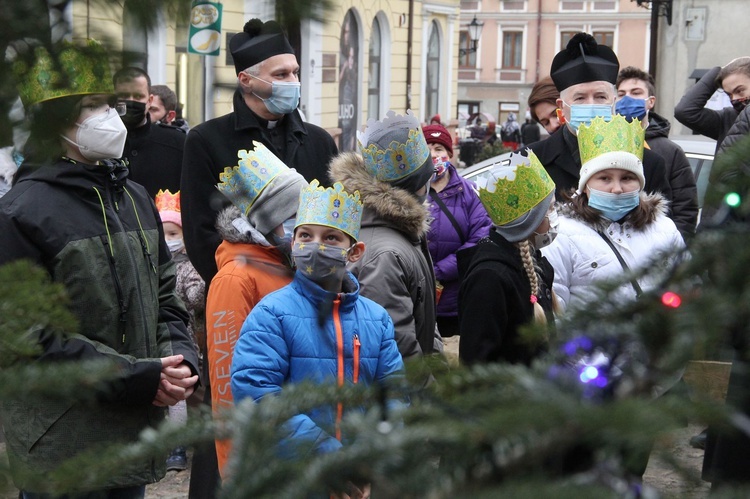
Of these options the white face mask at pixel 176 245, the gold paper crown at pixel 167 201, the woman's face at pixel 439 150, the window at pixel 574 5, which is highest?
the window at pixel 574 5

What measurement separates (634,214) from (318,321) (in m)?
1.74

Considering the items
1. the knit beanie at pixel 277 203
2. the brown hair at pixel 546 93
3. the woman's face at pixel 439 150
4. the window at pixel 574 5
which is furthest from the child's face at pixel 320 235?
the window at pixel 574 5

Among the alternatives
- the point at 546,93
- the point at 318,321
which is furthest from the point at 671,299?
the point at 546,93

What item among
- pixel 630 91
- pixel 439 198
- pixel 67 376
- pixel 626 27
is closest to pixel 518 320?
pixel 439 198

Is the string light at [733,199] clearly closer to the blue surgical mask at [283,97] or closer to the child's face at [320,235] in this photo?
the child's face at [320,235]

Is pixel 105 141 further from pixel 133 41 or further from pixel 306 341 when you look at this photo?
pixel 133 41

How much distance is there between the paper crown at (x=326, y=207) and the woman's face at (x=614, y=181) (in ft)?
4.47

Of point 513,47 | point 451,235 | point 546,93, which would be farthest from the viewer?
point 513,47

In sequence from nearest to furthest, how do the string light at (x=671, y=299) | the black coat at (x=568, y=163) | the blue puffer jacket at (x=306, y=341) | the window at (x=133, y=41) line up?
the string light at (x=671, y=299) → the window at (x=133, y=41) → the blue puffer jacket at (x=306, y=341) → the black coat at (x=568, y=163)

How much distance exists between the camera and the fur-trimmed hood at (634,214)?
4.33 meters

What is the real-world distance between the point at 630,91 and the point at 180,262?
10.3ft

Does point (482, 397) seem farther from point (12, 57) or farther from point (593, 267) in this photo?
point (593, 267)

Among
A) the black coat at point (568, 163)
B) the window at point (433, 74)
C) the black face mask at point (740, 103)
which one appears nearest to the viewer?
the black coat at point (568, 163)

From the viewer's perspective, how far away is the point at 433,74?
31.9 meters
